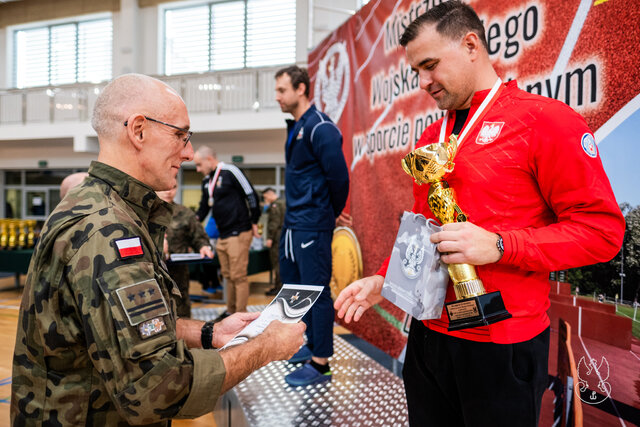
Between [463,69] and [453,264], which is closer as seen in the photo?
[453,264]

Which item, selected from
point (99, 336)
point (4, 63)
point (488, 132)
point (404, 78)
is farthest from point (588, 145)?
point (4, 63)

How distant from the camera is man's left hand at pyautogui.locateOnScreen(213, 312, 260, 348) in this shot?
139 cm

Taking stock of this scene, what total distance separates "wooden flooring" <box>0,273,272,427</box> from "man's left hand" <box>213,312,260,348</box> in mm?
1486

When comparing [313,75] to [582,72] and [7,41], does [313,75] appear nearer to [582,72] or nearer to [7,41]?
[582,72]

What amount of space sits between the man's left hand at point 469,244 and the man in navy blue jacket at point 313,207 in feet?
5.60

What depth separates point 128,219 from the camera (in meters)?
1.01

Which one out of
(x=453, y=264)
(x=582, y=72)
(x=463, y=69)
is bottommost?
(x=453, y=264)

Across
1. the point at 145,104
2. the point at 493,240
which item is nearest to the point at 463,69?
the point at 493,240

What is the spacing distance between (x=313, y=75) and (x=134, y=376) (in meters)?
4.08

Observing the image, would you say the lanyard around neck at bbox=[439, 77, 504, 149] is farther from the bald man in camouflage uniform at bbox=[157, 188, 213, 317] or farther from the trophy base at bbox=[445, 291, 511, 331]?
the bald man in camouflage uniform at bbox=[157, 188, 213, 317]

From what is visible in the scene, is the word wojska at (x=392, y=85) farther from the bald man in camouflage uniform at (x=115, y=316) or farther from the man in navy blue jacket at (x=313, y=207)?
the bald man in camouflage uniform at (x=115, y=316)

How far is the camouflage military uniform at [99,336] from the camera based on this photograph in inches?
34.5

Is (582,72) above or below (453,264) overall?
above

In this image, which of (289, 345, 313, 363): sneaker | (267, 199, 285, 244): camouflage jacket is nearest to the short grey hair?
(289, 345, 313, 363): sneaker
